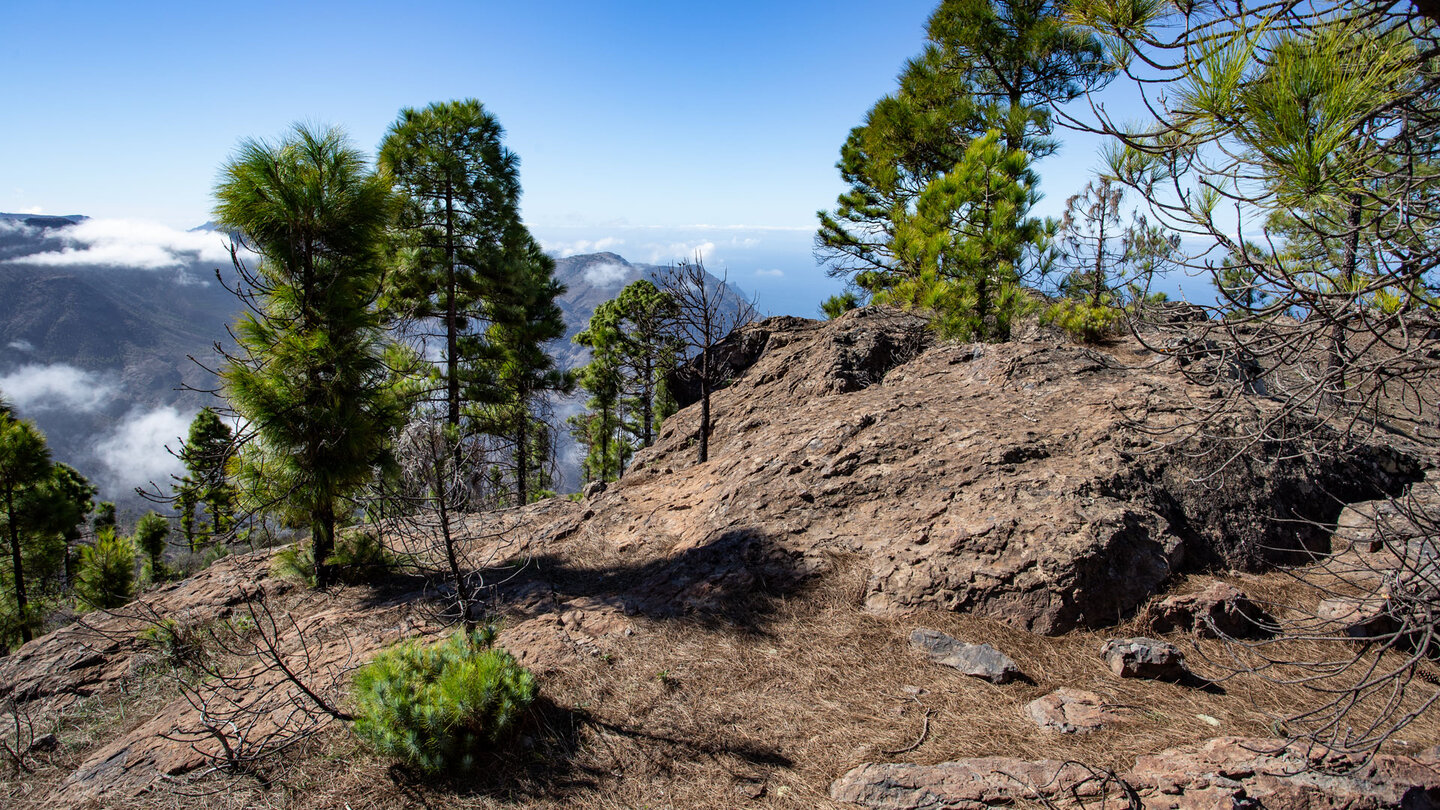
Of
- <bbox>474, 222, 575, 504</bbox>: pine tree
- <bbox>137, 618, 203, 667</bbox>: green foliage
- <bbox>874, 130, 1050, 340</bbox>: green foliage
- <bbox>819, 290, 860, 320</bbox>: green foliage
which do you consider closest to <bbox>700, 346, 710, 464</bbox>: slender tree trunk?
<bbox>474, 222, 575, 504</bbox>: pine tree

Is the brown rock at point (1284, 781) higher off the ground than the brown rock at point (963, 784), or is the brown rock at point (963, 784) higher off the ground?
the brown rock at point (1284, 781)

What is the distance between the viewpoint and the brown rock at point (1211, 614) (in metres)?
4.54

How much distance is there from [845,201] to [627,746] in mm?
16661

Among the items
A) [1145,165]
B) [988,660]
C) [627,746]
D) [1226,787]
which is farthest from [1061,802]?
[1145,165]

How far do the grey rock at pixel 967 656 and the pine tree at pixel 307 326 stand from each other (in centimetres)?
615

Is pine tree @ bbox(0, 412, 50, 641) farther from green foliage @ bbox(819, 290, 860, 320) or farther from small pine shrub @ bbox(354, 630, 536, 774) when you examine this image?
green foliage @ bbox(819, 290, 860, 320)

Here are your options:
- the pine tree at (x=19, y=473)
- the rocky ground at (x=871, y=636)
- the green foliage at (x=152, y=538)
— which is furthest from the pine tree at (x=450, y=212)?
the green foliage at (x=152, y=538)

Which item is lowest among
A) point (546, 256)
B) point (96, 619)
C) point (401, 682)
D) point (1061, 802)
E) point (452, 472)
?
point (96, 619)

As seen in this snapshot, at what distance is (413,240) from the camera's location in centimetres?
1205

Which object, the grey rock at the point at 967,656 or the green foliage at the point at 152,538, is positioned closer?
the grey rock at the point at 967,656

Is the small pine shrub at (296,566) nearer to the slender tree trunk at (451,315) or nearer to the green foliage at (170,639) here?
the green foliage at (170,639)

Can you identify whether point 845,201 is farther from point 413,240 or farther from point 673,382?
point 413,240

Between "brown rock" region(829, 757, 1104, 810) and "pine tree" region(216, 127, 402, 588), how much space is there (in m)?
6.17

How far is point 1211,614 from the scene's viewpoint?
4.57 metres
